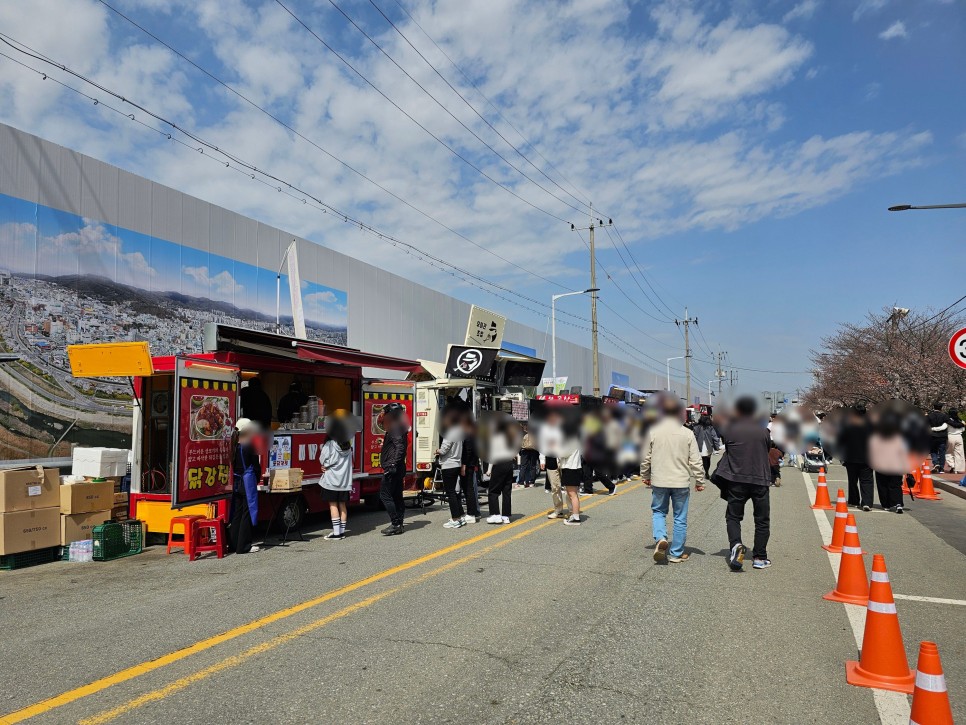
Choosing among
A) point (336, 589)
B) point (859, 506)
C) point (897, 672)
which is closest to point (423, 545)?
point (336, 589)

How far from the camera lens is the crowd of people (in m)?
7.57

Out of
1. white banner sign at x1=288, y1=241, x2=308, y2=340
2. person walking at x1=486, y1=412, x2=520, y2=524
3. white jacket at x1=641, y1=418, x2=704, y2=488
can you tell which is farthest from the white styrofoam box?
white jacket at x1=641, y1=418, x2=704, y2=488

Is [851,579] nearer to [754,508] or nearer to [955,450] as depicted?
[754,508]

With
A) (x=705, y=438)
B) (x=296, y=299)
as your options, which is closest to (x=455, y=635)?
(x=296, y=299)

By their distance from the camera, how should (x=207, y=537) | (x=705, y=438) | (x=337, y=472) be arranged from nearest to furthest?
1. (x=207, y=537)
2. (x=337, y=472)
3. (x=705, y=438)

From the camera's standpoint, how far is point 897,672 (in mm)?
4316

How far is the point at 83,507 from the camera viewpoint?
895cm

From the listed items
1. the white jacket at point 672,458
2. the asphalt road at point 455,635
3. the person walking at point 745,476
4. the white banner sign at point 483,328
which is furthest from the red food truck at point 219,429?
the white banner sign at point 483,328

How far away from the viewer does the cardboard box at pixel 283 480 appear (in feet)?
31.3

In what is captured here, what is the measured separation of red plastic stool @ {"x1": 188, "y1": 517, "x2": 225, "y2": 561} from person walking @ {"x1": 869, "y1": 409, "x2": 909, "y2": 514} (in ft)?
30.9

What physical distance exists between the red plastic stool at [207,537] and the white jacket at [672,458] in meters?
5.13

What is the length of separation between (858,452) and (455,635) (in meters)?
9.60

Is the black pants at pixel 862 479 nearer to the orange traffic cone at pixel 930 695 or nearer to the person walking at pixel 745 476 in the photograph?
the person walking at pixel 745 476

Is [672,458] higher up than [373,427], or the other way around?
[373,427]
